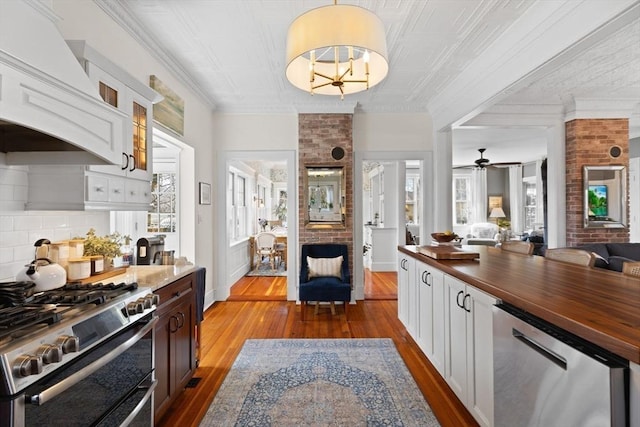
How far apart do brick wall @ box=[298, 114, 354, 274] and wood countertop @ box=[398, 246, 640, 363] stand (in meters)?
2.28

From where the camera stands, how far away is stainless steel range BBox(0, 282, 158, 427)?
3.30 feet

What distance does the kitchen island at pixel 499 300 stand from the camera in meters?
1.06

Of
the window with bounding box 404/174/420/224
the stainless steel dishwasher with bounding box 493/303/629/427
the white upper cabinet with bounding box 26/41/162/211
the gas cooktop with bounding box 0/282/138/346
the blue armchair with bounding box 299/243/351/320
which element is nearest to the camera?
the stainless steel dishwasher with bounding box 493/303/629/427

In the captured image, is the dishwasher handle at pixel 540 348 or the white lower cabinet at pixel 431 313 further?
the white lower cabinet at pixel 431 313

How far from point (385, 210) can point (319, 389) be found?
486cm

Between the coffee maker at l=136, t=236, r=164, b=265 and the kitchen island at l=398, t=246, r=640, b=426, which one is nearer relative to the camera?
the kitchen island at l=398, t=246, r=640, b=426

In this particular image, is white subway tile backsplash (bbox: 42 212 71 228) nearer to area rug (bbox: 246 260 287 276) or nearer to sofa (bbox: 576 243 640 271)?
area rug (bbox: 246 260 287 276)

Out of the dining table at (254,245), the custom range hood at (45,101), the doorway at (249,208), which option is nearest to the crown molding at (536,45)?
the doorway at (249,208)

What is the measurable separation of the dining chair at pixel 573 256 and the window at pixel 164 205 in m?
3.93

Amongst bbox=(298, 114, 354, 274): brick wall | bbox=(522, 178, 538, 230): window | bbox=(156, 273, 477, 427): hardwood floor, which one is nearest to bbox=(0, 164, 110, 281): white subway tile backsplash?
bbox=(156, 273, 477, 427): hardwood floor

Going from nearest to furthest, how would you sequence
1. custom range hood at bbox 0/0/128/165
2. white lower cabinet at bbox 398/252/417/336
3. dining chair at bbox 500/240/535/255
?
custom range hood at bbox 0/0/128/165 → dining chair at bbox 500/240/535/255 → white lower cabinet at bbox 398/252/417/336

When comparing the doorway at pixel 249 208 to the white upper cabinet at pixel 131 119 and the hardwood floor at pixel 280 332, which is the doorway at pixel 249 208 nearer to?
the hardwood floor at pixel 280 332

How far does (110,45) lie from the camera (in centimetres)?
245

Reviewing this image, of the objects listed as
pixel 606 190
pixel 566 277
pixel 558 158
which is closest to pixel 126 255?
pixel 566 277
